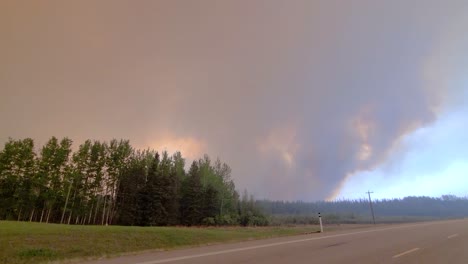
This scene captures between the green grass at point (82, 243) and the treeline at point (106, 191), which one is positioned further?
the treeline at point (106, 191)

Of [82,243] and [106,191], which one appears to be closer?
[82,243]

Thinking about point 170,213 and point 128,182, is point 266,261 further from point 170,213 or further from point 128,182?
point 128,182

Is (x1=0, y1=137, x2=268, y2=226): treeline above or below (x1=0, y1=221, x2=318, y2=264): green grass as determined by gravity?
above

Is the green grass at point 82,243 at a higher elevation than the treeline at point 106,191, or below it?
below

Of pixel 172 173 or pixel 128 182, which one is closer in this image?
pixel 128 182

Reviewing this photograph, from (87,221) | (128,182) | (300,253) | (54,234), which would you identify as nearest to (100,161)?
(128,182)

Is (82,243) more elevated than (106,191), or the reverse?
(106,191)

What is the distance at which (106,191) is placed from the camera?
228ft

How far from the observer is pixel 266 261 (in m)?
9.55

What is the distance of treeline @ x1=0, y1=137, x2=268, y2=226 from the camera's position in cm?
5884

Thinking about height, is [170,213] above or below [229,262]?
above

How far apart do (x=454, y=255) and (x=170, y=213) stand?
60.7m

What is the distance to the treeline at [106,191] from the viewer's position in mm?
58844

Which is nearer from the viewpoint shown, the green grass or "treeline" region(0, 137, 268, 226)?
the green grass
